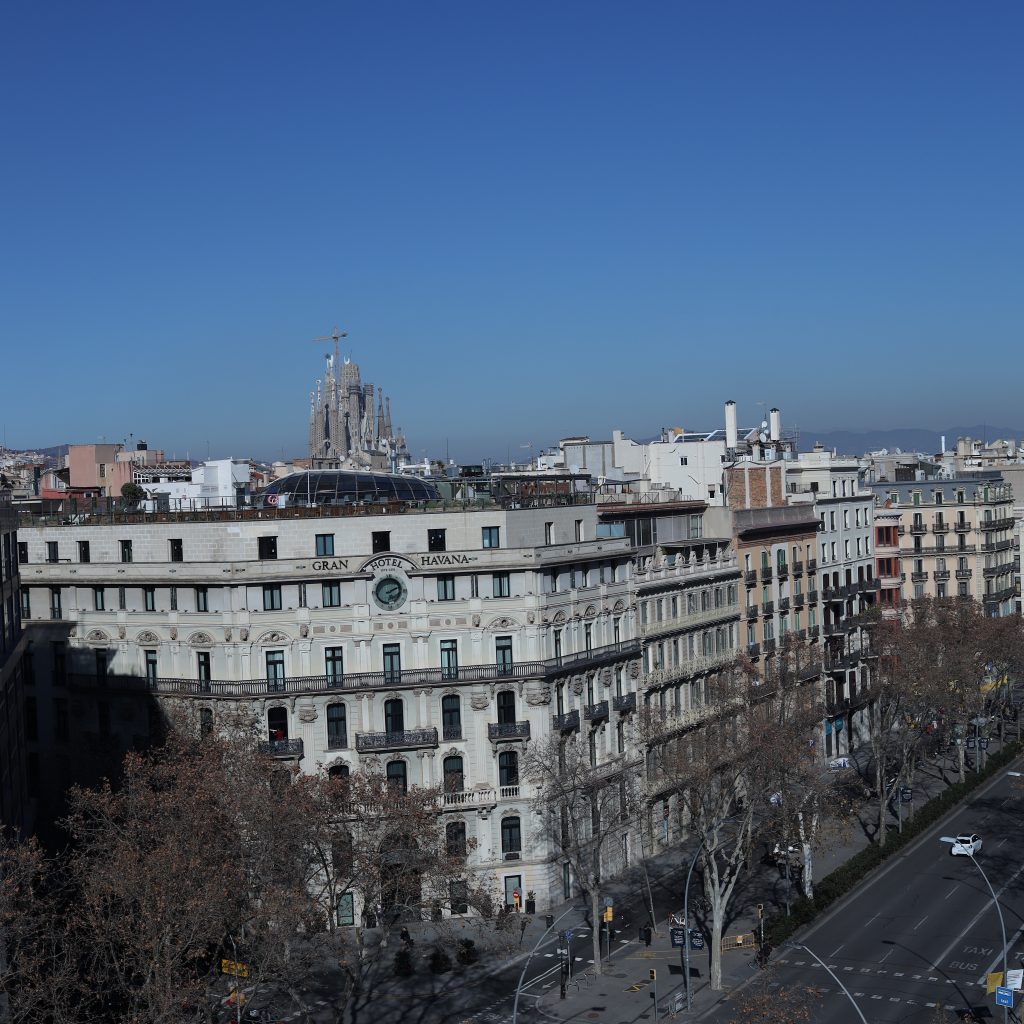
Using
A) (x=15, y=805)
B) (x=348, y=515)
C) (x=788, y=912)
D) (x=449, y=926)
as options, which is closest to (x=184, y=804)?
(x=15, y=805)

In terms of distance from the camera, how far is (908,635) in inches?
4156

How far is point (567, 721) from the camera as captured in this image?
77.2 meters

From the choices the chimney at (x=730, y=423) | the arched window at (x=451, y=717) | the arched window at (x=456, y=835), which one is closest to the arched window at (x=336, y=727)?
the arched window at (x=451, y=717)

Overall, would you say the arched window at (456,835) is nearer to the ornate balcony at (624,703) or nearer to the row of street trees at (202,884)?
the row of street trees at (202,884)

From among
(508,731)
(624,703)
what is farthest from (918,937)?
(508,731)

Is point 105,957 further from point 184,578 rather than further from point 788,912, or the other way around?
point 788,912

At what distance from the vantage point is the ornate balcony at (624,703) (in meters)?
81.9

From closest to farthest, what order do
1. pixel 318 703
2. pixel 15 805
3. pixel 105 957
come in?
pixel 105 957 → pixel 15 805 → pixel 318 703

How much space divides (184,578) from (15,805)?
Result: 1684 cm

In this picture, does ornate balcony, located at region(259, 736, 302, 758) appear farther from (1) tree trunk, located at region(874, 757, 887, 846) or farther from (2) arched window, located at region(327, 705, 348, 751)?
(1) tree trunk, located at region(874, 757, 887, 846)

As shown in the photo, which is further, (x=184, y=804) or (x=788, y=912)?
(x=788, y=912)

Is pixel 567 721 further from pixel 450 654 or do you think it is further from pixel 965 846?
pixel 965 846

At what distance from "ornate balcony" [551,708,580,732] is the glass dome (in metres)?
13.6

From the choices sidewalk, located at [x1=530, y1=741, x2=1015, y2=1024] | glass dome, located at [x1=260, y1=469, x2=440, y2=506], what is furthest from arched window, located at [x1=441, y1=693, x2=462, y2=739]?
sidewalk, located at [x1=530, y1=741, x2=1015, y2=1024]
